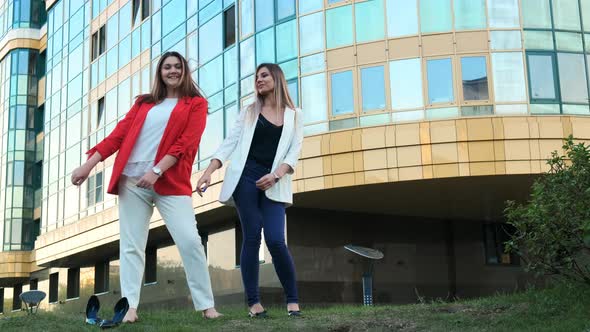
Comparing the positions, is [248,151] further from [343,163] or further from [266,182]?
[343,163]

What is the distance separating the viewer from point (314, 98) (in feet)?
65.4

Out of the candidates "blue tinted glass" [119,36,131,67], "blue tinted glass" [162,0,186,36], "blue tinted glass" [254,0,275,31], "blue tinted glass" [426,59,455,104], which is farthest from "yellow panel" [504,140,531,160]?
"blue tinted glass" [119,36,131,67]

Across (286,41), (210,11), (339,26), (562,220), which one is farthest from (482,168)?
(562,220)

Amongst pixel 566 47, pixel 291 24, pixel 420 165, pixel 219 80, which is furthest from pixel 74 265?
pixel 566 47

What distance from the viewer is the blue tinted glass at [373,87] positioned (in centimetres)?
1916

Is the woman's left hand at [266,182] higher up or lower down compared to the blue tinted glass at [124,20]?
lower down

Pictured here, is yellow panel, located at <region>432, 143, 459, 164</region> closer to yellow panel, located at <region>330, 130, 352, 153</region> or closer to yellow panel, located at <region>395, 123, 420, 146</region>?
yellow panel, located at <region>395, 123, 420, 146</region>

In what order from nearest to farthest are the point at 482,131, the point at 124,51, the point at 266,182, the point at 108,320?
the point at 108,320
the point at 266,182
the point at 482,131
the point at 124,51


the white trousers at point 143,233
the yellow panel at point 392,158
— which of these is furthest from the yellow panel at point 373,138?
the white trousers at point 143,233

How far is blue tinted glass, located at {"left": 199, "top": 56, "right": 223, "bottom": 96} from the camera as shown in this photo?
2325 centimetres

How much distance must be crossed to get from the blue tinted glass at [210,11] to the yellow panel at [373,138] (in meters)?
7.04

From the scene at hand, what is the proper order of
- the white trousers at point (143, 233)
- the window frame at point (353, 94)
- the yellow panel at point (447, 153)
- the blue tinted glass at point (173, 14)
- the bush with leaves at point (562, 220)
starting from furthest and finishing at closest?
1. the blue tinted glass at point (173, 14)
2. the window frame at point (353, 94)
3. the yellow panel at point (447, 153)
4. the bush with leaves at point (562, 220)
5. the white trousers at point (143, 233)

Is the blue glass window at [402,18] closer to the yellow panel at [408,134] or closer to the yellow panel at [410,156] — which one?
the yellow panel at [408,134]

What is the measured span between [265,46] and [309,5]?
1.71m
